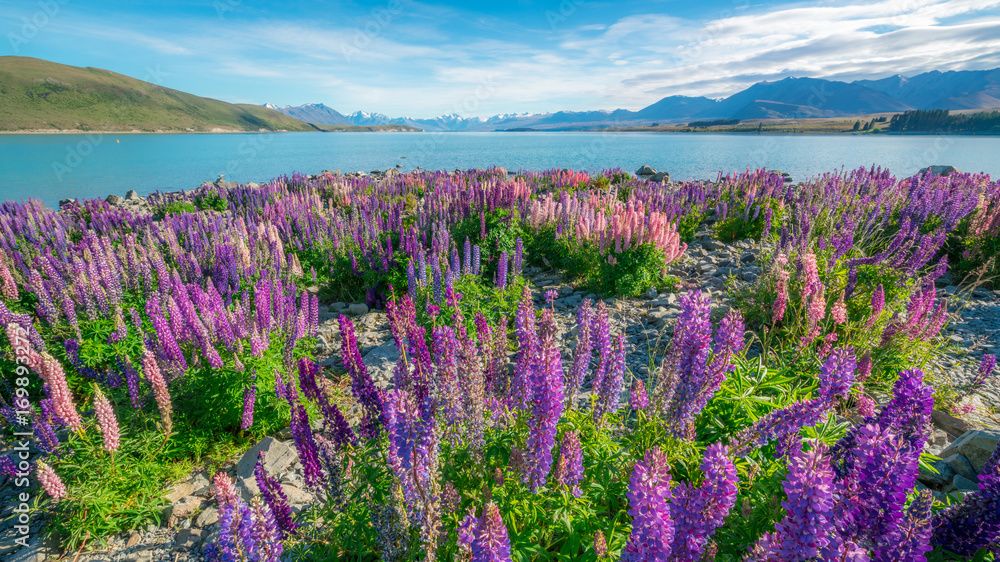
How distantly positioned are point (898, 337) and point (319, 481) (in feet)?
25.1

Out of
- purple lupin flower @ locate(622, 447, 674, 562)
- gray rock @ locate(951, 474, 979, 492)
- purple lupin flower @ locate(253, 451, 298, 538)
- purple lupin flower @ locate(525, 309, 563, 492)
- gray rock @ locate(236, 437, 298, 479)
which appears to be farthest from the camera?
gray rock @ locate(236, 437, 298, 479)

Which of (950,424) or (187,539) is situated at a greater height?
(950,424)

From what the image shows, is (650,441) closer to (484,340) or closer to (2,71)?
(484,340)

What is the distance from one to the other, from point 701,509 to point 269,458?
5.26 m

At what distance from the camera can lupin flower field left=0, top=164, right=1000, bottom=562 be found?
1959mm

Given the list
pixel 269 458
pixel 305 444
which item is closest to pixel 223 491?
pixel 305 444

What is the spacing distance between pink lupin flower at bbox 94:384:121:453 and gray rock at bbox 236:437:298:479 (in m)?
1.54

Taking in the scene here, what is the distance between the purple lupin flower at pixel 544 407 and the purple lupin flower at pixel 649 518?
2.47 feet

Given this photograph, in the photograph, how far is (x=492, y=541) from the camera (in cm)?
186

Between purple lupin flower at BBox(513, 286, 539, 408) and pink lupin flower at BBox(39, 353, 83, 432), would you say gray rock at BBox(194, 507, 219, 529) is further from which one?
purple lupin flower at BBox(513, 286, 539, 408)

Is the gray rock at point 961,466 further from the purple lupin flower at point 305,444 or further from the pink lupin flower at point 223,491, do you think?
the pink lupin flower at point 223,491

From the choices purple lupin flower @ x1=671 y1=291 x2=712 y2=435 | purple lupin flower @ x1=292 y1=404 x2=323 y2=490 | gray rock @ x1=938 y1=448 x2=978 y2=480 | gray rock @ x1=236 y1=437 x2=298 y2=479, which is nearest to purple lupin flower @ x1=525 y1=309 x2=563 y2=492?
purple lupin flower @ x1=671 y1=291 x2=712 y2=435

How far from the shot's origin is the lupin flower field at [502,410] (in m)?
1.96

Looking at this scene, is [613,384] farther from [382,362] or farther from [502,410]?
[382,362]
